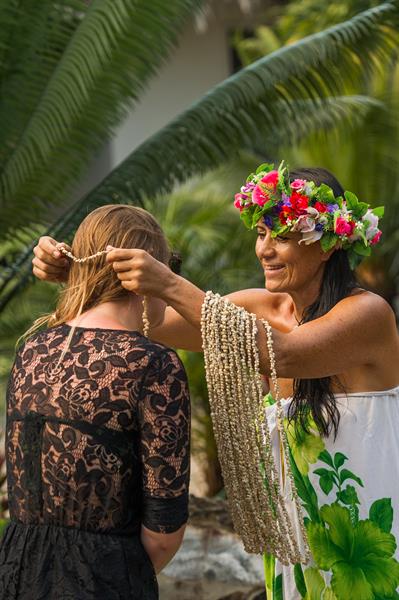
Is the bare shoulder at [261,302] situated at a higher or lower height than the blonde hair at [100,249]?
higher

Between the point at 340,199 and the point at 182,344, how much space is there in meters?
0.72

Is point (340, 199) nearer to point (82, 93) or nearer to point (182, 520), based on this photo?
point (182, 520)

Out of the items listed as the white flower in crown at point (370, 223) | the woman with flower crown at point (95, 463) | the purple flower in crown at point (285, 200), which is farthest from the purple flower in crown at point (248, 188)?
the woman with flower crown at point (95, 463)

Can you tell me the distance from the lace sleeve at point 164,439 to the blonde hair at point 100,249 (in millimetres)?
256

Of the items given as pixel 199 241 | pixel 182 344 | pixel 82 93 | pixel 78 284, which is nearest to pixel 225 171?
pixel 199 241

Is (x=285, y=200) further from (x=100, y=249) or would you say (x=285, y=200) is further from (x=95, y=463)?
(x=95, y=463)

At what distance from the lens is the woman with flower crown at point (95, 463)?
260 centimetres

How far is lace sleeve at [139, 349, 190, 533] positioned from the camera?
2.60 meters

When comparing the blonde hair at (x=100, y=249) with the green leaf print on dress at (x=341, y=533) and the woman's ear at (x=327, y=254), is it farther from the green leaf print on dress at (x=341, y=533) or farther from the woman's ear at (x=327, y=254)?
the green leaf print on dress at (x=341, y=533)

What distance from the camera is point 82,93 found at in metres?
6.07

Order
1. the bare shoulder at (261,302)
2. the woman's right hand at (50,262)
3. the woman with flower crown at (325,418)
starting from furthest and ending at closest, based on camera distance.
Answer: the bare shoulder at (261,302) < the woman with flower crown at (325,418) < the woman's right hand at (50,262)

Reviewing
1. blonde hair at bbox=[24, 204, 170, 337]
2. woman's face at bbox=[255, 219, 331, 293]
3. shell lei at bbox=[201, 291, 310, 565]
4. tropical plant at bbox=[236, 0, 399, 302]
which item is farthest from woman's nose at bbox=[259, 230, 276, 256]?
tropical plant at bbox=[236, 0, 399, 302]

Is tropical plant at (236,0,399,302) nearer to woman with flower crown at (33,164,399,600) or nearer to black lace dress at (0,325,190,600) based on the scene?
woman with flower crown at (33,164,399,600)

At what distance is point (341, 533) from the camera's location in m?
3.42
